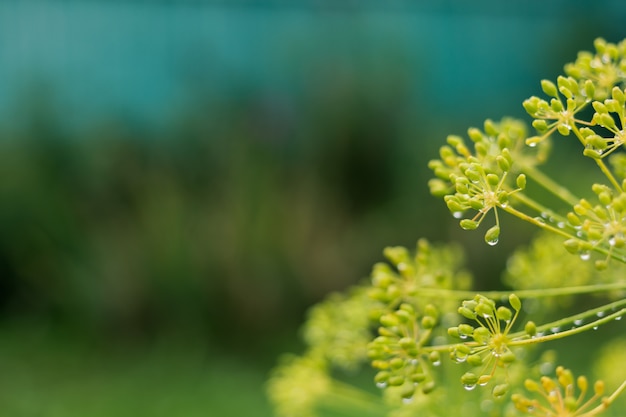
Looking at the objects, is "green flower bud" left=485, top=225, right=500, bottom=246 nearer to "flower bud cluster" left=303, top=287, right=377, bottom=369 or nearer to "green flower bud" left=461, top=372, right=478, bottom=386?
"green flower bud" left=461, top=372, right=478, bottom=386

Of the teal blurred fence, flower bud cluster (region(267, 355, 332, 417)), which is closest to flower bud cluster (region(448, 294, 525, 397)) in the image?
flower bud cluster (region(267, 355, 332, 417))

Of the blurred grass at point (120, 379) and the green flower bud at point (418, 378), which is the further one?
the blurred grass at point (120, 379)

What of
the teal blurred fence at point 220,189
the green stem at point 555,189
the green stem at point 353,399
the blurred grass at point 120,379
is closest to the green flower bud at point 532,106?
the green stem at point 555,189

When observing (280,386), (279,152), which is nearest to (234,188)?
(279,152)

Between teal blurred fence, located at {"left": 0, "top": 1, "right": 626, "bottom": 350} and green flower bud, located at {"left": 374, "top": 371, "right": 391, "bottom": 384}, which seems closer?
green flower bud, located at {"left": 374, "top": 371, "right": 391, "bottom": 384}

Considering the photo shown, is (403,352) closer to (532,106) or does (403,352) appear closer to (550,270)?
(532,106)

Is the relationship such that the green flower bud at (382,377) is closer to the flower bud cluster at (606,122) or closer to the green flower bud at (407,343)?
the green flower bud at (407,343)
